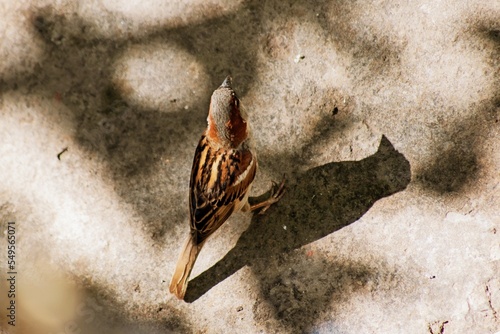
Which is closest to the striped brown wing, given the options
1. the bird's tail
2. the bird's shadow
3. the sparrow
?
the sparrow

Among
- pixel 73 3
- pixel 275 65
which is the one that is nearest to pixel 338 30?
pixel 275 65

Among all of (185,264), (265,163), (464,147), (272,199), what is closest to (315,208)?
Result: (272,199)

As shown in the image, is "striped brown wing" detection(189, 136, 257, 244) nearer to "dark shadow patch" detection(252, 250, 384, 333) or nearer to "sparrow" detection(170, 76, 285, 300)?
"sparrow" detection(170, 76, 285, 300)

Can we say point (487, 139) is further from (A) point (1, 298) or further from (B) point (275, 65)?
(A) point (1, 298)

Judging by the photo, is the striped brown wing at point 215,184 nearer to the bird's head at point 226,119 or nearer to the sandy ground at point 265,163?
the bird's head at point 226,119

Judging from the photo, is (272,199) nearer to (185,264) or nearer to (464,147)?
(185,264)
